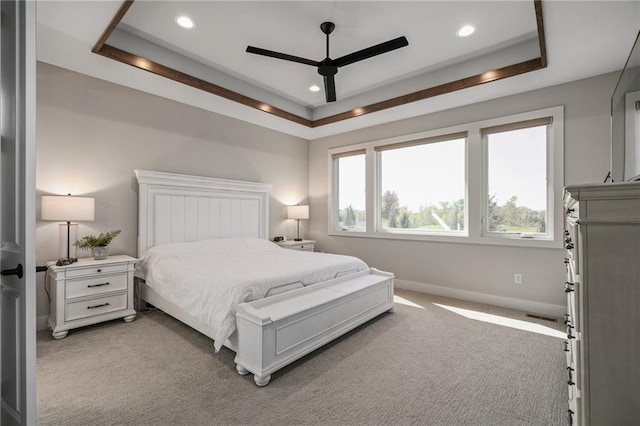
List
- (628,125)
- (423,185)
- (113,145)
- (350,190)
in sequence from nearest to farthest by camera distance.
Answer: (628,125), (113,145), (423,185), (350,190)

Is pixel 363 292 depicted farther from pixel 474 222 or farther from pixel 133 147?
pixel 133 147

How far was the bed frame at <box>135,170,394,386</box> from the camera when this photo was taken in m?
2.12

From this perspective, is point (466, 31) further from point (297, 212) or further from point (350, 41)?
point (297, 212)

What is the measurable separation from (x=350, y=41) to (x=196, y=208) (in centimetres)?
283

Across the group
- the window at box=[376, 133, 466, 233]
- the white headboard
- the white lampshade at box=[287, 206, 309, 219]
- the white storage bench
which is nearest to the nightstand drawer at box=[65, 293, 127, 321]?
the white headboard

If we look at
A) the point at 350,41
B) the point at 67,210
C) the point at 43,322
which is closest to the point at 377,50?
the point at 350,41

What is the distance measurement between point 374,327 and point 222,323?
158 cm

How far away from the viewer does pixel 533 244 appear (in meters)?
3.51

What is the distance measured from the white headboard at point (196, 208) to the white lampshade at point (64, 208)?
69cm

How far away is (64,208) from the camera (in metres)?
2.83

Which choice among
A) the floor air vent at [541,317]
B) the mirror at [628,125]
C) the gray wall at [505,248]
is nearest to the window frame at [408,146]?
the gray wall at [505,248]

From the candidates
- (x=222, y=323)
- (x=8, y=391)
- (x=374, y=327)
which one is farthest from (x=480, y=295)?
(x=8, y=391)

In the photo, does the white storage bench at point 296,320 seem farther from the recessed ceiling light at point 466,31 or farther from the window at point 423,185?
the recessed ceiling light at point 466,31

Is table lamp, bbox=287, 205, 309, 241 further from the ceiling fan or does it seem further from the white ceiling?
the ceiling fan
